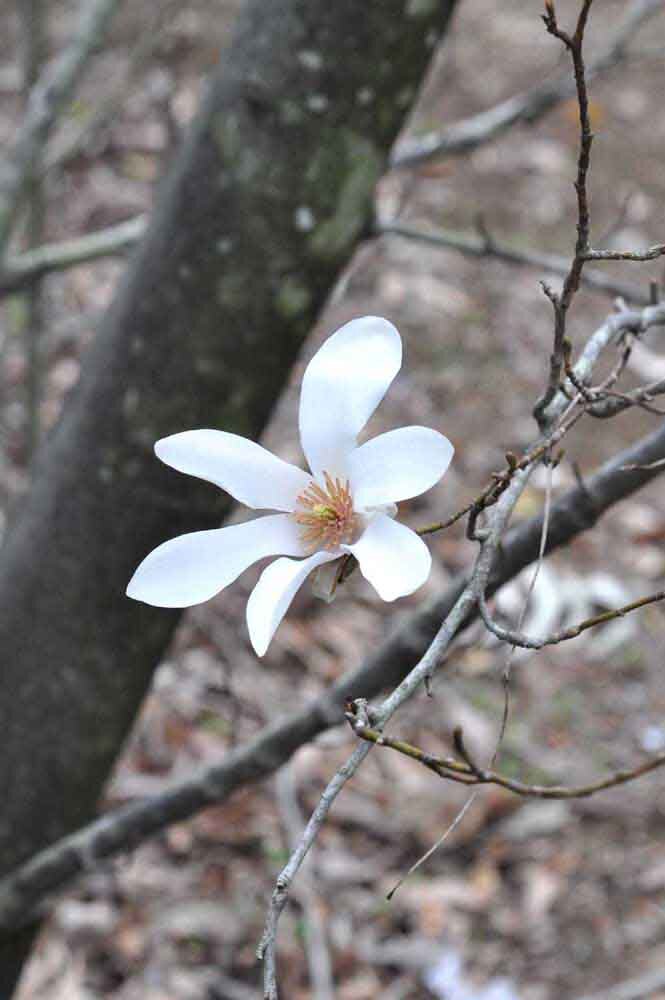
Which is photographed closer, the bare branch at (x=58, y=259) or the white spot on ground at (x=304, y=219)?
the white spot on ground at (x=304, y=219)

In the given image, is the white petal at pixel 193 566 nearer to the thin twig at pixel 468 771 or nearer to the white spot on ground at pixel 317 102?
the thin twig at pixel 468 771

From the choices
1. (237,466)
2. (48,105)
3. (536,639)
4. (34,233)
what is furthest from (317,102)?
(34,233)

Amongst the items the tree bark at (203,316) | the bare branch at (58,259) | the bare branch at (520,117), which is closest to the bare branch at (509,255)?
the tree bark at (203,316)

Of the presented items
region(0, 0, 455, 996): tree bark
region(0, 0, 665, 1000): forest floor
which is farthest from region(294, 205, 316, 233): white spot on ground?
region(0, 0, 665, 1000): forest floor

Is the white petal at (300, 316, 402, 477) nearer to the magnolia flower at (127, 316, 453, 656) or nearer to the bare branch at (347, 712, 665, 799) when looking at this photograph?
the magnolia flower at (127, 316, 453, 656)

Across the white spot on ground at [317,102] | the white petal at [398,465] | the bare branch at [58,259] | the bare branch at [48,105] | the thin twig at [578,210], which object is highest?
the bare branch at [48,105]

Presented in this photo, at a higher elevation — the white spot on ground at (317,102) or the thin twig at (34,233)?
the thin twig at (34,233)

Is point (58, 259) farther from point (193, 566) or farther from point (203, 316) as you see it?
point (193, 566)
